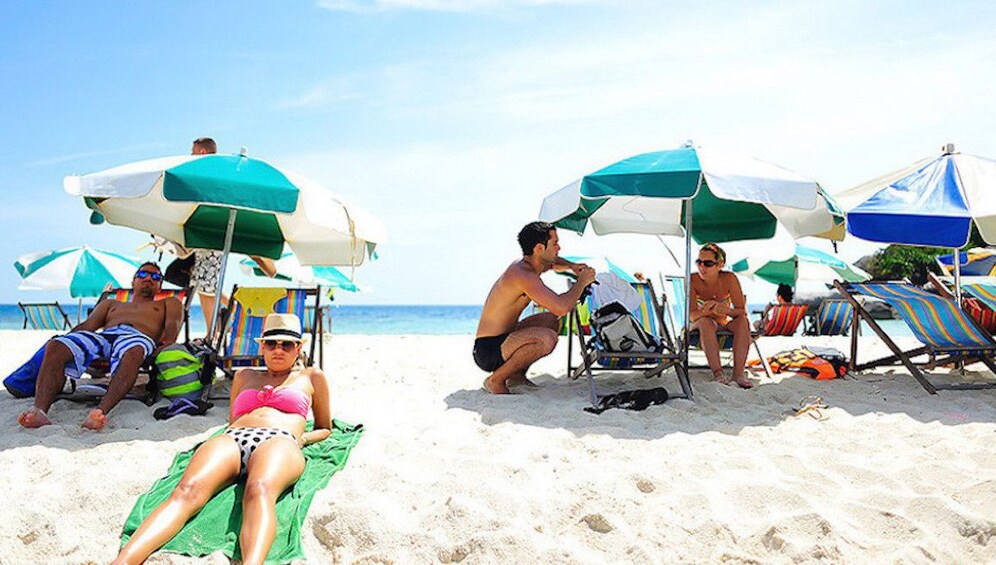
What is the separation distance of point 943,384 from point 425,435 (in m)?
4.17

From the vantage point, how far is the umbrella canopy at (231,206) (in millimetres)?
3848

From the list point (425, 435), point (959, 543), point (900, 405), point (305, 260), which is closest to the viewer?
point (959, 543)

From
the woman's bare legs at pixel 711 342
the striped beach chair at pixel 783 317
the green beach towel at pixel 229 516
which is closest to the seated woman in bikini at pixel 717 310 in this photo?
the woman's bare legs at pixel 711 342

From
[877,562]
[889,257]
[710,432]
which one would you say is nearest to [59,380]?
[710,432]

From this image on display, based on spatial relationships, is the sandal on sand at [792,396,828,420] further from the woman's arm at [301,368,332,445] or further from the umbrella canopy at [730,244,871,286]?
the umbrella canopy at [730,244,871,286]

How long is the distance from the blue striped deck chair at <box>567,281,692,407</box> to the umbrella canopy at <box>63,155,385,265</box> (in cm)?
168

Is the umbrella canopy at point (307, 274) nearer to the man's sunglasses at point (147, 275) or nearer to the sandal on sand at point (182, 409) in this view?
the man's sunglasses at point (147, 275)

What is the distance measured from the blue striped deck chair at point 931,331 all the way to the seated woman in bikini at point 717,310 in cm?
82

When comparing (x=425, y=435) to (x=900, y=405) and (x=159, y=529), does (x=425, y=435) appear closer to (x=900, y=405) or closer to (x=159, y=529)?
(x=159, y=529)

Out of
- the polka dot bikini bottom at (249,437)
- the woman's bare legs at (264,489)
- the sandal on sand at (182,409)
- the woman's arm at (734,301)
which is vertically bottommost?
the sandal on sand at (182,409)

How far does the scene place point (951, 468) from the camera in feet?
10.3

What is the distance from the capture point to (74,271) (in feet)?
30.1

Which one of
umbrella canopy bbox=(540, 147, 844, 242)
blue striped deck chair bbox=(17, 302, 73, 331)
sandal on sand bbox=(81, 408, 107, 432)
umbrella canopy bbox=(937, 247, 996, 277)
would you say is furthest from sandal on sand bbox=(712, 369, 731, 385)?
blue striped deck chair bbox=(17, 302, 73, 331)

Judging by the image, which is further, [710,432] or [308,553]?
[710,432]
